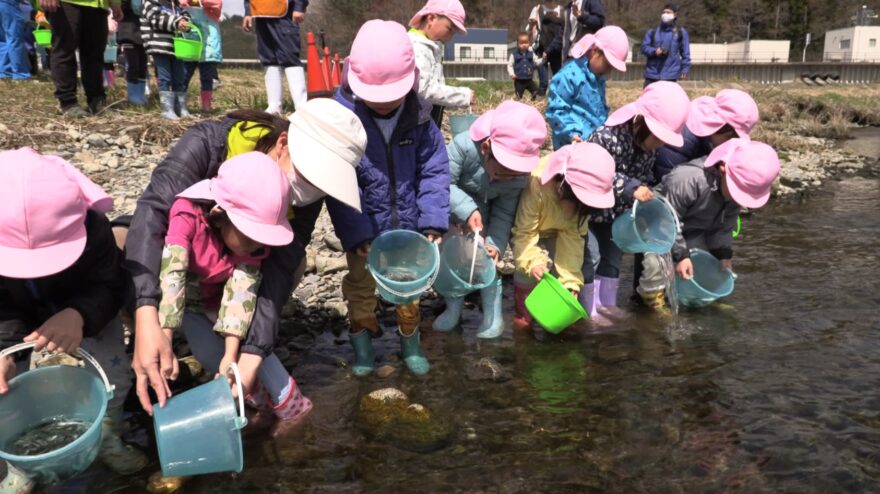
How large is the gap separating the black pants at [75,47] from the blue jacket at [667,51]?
7.12 metres

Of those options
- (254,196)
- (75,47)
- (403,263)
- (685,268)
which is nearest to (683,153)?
(685,268)

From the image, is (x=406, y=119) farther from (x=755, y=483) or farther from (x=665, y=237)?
(x=755, y=483)

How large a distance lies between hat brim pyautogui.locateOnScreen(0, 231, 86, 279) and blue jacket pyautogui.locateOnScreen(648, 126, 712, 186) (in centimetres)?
348

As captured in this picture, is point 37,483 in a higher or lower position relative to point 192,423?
lower

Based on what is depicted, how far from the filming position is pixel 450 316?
3760mm

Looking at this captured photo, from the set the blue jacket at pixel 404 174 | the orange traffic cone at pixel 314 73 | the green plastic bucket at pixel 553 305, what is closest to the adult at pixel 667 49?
the orange traffic cone at pixel 314 73

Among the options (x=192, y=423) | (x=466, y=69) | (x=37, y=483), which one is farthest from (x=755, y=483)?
(x=466, y=69)

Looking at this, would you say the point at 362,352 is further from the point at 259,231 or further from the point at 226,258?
the point at 259,231

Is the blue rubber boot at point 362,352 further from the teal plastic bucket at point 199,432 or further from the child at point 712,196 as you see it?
the child at point 712,196

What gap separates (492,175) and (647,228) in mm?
1116

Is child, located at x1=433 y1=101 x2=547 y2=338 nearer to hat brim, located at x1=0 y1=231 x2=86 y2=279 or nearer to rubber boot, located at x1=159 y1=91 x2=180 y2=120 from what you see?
hat brim, located at x1=0 y1=231 x2=86 y2=279

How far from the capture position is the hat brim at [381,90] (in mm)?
2879

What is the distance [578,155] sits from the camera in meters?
3.42

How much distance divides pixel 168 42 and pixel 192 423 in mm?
5313
